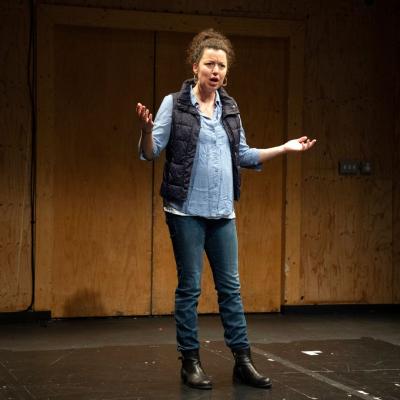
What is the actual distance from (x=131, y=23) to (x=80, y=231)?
1593mm

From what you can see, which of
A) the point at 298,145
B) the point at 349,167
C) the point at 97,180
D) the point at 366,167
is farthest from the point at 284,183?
the point at 298,145

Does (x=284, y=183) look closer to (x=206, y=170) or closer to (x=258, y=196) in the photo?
(x=258, y=196)

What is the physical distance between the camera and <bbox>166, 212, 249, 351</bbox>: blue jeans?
4.25 meters

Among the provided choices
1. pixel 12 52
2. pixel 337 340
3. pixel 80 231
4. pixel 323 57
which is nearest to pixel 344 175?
pixel 323 57

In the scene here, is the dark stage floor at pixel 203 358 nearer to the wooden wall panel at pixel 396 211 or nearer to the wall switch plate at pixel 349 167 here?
the wooden wall panel at pixel 396 211

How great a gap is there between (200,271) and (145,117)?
0.84 meters

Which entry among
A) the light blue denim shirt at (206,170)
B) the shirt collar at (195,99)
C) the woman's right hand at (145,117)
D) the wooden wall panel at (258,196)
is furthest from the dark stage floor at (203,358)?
the shirt collar at (195,99)

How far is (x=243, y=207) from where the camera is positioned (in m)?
6.86

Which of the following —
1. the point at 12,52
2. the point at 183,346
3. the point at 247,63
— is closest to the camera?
the point at 183,346

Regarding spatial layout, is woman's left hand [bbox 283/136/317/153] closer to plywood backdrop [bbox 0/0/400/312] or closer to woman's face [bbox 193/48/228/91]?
woman's face [bbox 193/48/228/91]

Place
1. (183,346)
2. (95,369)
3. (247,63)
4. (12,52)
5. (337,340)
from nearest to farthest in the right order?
(183,346)
(95,369)
(337,340)
(12,52)
(247,63)

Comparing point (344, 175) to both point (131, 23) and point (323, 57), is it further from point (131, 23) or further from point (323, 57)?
point (131, 23)

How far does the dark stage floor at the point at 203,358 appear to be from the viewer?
165 inches

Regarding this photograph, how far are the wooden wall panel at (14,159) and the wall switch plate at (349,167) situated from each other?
97.1 inches
